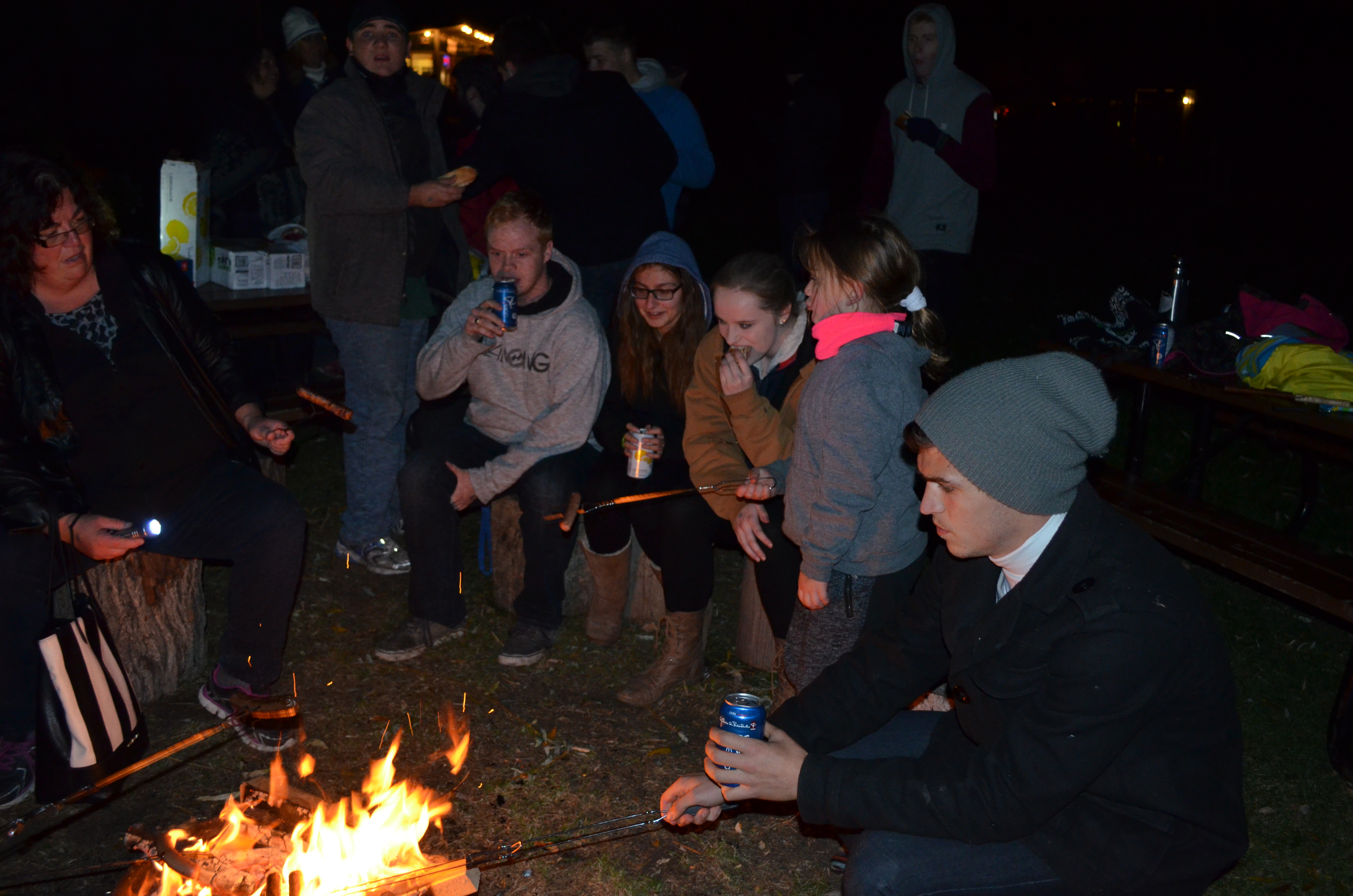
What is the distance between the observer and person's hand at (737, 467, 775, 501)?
384 cm

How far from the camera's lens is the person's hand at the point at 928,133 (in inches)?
243

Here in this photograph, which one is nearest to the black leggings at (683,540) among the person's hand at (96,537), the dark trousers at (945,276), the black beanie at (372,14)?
the person's hand at (96,537)

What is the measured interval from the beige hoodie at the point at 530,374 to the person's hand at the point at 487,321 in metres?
0.05

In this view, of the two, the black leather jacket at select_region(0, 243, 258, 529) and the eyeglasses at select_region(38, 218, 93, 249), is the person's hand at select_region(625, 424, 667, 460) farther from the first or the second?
the eyeglasses at select_region(38, 218, 93, 249)

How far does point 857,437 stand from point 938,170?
11.7 feet

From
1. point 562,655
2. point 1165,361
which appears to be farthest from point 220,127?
point 1165,361

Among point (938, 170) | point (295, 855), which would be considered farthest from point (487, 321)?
point (938, 170)

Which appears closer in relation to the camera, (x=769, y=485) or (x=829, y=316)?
(x=829, y=316)

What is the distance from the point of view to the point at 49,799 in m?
3.23

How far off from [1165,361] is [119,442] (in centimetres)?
444

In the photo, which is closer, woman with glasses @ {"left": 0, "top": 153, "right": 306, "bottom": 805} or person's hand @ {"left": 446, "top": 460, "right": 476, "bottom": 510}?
woman with glasses @ {"left": 0, "top": 153, "right": 306, "bottom": 805}

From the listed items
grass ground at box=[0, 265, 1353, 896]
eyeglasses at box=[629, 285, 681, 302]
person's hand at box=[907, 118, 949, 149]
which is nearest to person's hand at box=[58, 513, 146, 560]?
grass ground at box=[0, 265, 1353, 896]

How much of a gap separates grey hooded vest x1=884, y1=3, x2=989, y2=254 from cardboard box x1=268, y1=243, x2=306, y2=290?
3.43 meters

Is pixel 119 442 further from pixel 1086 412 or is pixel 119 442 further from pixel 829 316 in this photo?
pixel 1086 412
